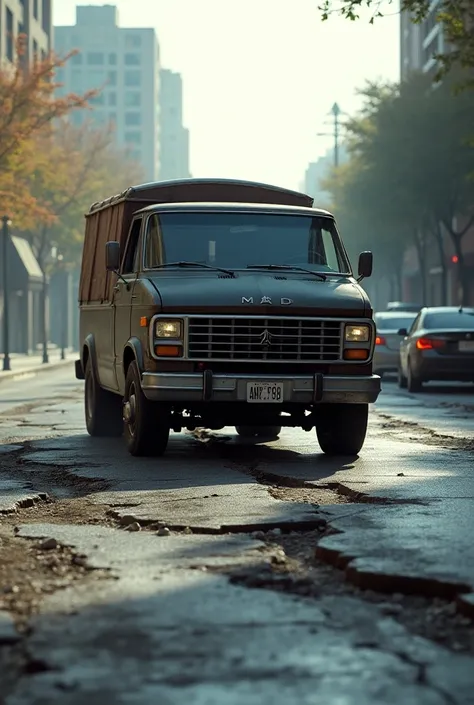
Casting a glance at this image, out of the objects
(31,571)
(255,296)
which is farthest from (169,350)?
(31,571)

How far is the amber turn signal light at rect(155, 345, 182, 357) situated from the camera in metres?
12.0

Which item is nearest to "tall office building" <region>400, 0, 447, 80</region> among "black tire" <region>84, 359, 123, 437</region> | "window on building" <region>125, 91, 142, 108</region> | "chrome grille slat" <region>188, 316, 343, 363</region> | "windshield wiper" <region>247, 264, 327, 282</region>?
"black tire" <region>84, 359, 123, 437</region>

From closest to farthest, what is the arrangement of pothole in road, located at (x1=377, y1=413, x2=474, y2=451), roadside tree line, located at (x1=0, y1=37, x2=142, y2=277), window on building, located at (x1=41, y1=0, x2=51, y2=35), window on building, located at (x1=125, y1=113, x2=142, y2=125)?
pothole in road, located at (x1=377, y1=413, x2=474, y2=451) → roadside tree line, located at (x1=0, y1=37, x2=142, y2=277) → window on building, located at (x1=41, y1=0, x2=51, y2=35) → window on building, located at (x1=125, y1=113, x2=142, y2=125)

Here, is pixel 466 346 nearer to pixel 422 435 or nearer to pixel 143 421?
pixel 422 435

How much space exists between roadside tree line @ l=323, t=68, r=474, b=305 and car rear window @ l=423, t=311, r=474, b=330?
22.4 meters

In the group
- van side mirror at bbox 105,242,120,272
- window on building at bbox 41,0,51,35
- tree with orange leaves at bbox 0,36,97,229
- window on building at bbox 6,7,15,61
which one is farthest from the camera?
window on building at bbox 41,0,51,35

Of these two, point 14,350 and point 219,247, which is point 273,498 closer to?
point 219,247

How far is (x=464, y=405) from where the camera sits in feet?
70.6

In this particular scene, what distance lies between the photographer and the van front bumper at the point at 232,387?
11.9 meters

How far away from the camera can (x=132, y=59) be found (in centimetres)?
19925

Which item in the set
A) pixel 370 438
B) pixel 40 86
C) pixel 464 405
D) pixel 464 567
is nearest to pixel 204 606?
pixel 464 567

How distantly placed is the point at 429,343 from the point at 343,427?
45.1 feet

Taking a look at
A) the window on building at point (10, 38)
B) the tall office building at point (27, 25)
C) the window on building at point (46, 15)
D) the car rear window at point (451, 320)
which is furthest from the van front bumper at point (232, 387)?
the window on building at point (46, 15)

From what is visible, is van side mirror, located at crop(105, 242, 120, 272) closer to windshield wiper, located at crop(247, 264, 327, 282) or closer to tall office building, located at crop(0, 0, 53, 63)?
windshield wiper, located at crop(247, 264, 327, 282)
